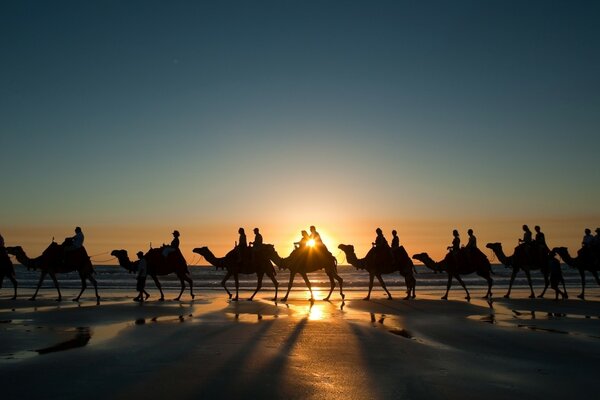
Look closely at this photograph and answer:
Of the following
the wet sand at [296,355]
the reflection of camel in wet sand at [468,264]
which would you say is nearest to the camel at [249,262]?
the wet sand at [296,355]

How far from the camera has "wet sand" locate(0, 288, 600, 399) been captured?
5535mm

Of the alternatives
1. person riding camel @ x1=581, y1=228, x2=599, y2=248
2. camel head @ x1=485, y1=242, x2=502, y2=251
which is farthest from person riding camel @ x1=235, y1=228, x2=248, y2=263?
person riding camel @ x1=581, y1=228, x2=599, y2=248

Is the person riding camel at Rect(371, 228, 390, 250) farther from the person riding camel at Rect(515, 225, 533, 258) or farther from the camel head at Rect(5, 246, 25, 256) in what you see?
the camel head at Rect(5, 246, 25, 256)

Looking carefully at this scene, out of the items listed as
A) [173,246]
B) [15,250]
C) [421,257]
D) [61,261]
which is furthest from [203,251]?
[421,257]

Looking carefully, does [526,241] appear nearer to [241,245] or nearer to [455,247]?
[455,247]

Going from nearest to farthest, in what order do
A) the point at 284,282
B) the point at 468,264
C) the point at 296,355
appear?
1. the point at 296,355
2. the point at 468,264
3. the point at 284,282

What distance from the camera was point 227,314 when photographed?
1383 centimetres

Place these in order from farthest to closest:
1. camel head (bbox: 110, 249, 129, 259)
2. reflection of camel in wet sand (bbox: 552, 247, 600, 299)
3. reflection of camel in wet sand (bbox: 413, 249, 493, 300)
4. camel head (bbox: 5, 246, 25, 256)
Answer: camel head (bbox: 110, 249, 129, 259)
reflection of camel in wet sand (bbox: 552, 247, 600, 299)
reflection of camel in wet sand (bbox: 413, 249, 493, 300)
camel head (bbox: 5, 246, 25, 256)

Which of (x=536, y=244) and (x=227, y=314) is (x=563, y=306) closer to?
(x=536, y=244)

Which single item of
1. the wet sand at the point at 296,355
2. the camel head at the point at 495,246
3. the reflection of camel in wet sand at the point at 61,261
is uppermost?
the camel head at the point at 495,246

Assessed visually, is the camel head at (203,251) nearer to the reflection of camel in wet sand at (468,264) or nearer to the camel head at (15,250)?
the camel head at (15,250)

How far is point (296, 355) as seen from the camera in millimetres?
7434

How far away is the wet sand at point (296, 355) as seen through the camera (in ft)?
18.2

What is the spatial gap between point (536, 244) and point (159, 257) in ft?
48.3
